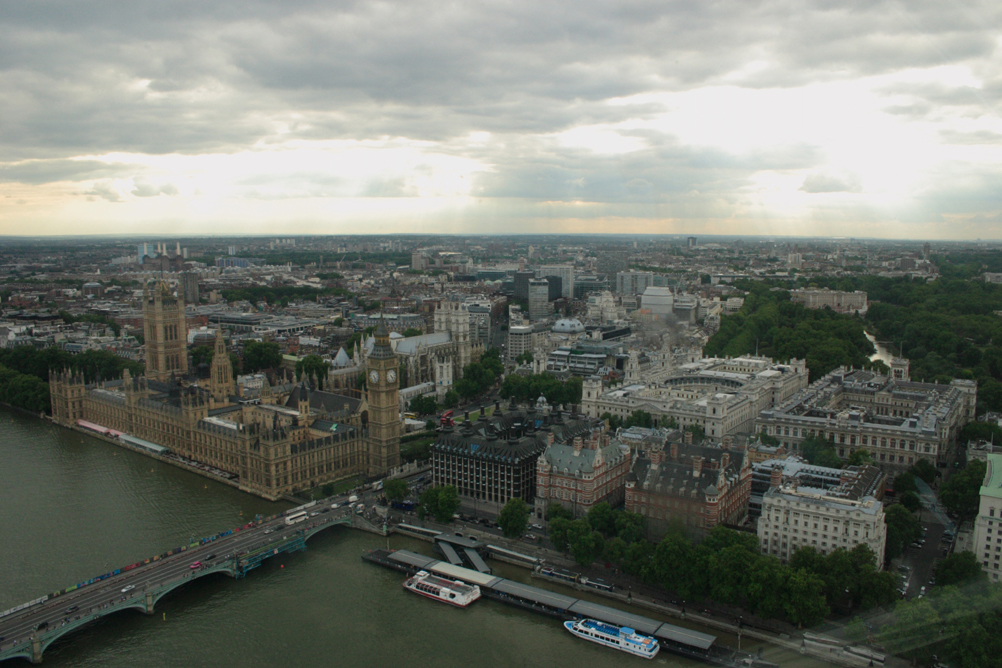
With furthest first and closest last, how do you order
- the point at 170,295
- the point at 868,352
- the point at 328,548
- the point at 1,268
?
the point at 1,268 → the point at 868,352 → the point at 170,295 → the point at 328,548

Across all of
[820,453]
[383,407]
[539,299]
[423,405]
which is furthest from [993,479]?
[539,299]

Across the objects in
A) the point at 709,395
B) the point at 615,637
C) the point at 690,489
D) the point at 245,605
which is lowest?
the point at 245,605

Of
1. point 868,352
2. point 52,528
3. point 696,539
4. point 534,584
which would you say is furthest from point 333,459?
point 868,352

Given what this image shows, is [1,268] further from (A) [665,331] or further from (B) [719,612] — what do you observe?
(B) [719,612]

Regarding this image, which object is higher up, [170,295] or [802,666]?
[170,295]

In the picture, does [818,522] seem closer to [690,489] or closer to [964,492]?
[690,489]

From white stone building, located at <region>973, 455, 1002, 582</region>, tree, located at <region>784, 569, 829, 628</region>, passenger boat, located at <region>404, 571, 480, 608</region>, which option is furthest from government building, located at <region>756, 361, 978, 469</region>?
passenger boat, located at <region>404, 571, 480, 608</region>

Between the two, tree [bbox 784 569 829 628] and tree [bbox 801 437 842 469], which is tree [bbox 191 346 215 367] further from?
tree [bbox 784 569 829 628]
